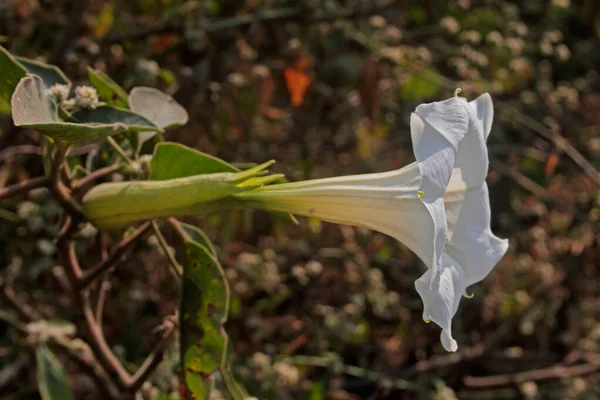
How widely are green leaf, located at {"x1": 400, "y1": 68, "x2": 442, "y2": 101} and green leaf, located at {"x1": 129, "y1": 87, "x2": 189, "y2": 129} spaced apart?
47.5 inches

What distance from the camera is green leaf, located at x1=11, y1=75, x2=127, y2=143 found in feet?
2.43

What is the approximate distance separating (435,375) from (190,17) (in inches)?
46.8

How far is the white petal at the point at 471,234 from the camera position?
0.97 meters

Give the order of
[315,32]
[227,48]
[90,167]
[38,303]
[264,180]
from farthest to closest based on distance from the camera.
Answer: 1. [315,32]
2. [227,48]
3. [38,303]
4. [90,167]
5. [264,180]

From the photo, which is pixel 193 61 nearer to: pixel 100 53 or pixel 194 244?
pixel 100 53

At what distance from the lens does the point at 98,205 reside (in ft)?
2.90

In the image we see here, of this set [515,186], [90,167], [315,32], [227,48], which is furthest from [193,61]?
[515,186]

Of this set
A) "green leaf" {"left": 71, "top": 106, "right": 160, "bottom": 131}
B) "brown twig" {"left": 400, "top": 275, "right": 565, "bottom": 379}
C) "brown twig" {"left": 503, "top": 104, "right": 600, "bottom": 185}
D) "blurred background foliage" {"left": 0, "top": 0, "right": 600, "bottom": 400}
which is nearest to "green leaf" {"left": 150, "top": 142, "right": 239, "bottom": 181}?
"green leaf" {"left": 71, "top": 106, "right": 160, "bottom": 131}

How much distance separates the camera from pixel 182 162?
909 mm

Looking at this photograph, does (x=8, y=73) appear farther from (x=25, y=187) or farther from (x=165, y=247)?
(x=165, y=247)

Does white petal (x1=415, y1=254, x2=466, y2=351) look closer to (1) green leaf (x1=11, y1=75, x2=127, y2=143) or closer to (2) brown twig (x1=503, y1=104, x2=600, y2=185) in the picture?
(1) green leaf (x1=11, y1=75, x2=127, y2=143)

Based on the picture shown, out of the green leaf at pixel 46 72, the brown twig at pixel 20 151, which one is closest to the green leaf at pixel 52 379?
the brown twig at pixel 20 151

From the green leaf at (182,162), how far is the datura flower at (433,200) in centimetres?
8

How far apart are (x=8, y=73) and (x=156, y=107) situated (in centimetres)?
25
